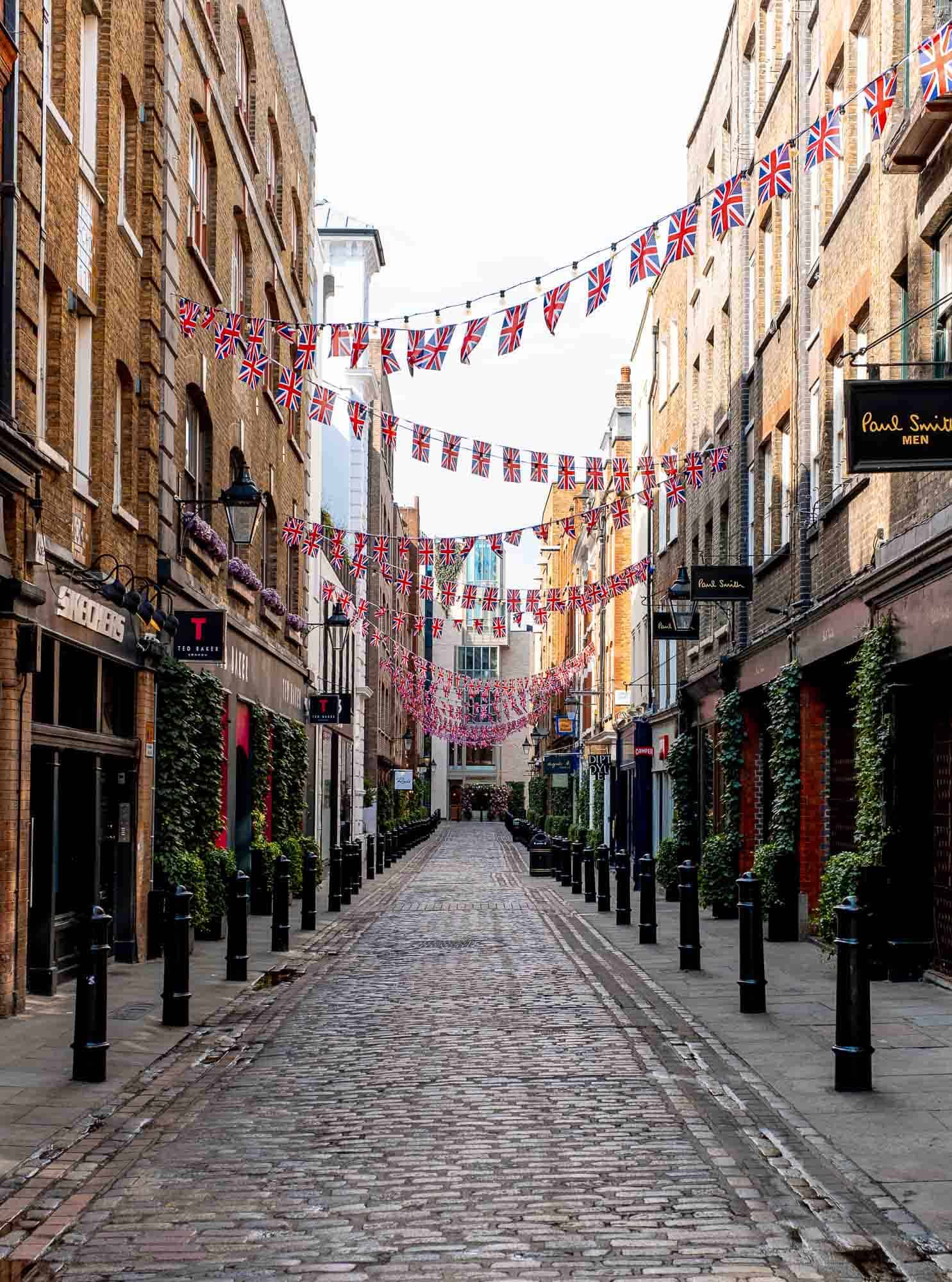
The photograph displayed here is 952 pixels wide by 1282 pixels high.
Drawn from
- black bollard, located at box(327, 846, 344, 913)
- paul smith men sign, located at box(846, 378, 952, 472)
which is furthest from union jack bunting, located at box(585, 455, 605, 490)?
paul smith men sign, located at box(846, 378, 952, 472)

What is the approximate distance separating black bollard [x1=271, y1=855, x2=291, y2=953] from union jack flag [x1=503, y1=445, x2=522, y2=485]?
274 inches

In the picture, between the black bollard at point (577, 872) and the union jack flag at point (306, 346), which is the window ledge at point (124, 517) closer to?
the union jack flag at point (306, 346)

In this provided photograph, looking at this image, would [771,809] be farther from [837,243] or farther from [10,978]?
[10,978]

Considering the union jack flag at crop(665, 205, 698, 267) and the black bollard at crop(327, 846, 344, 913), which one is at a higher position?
the union jack flag at crop(665, 205, 698, 267)

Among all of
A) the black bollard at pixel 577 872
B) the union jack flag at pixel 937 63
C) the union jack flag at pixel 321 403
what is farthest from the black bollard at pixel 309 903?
the union jack flag at pixel 937 63

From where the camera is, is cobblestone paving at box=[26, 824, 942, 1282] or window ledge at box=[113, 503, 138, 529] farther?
window ledge at box=[113, 503, 138, 529]

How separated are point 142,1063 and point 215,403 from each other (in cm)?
1311

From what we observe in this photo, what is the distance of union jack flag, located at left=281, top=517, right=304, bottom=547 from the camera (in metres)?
27.4

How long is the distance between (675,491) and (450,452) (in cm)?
705

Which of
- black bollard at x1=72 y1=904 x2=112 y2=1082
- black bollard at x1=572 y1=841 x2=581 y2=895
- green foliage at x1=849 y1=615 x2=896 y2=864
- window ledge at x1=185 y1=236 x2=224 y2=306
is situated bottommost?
black bollard at x1=572 y1=841 x2=581 y2=895

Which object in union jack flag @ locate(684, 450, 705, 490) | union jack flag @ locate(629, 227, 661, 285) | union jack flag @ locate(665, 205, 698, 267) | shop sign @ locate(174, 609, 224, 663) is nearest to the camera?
union jack flag @ locate(665, 205, 698, 267)

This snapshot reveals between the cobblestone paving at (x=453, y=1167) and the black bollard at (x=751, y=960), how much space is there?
2.60 feet

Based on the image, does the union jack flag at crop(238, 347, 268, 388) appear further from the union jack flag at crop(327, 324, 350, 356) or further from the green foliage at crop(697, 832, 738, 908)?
the green foliage at crop(697, 832, 738, 908)

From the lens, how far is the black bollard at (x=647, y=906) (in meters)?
17.7
